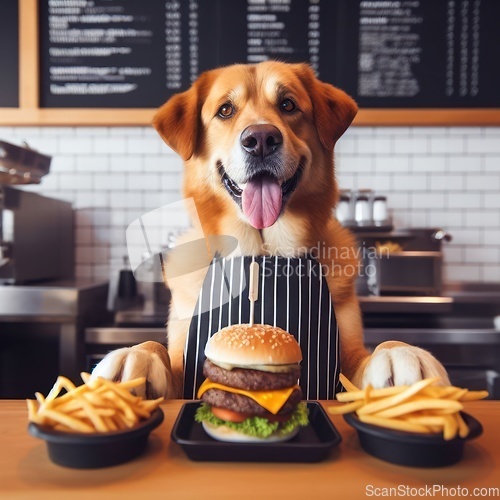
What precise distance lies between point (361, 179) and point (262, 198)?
1366mm

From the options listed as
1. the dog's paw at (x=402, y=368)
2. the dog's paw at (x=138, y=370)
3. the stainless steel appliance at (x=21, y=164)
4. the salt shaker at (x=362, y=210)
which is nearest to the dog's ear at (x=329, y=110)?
the dog's paw at (x=402, y=368)

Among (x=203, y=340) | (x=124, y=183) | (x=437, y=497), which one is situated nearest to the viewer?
(x=437, y=497)

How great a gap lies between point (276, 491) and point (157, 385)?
470 mm

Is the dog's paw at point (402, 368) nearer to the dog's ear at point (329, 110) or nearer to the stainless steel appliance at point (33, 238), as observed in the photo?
the dog's ear at point (329, 110)

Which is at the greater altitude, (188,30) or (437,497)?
(188,30)

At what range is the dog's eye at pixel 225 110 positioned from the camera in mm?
1368

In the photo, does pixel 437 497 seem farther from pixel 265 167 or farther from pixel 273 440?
pixel 265 167

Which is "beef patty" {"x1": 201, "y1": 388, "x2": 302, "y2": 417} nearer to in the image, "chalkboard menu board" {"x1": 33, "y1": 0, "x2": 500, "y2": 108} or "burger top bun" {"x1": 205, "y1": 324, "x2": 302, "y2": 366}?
"burger top bun" {"x1": 205, "y1": 324, "x2": 302, "y2": 366}

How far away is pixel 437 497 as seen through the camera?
1.68 feet

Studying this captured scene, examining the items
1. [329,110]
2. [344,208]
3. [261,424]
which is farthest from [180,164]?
[261,424]

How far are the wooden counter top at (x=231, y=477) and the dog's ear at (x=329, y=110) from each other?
0.95m

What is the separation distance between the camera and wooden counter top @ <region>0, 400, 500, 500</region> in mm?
519

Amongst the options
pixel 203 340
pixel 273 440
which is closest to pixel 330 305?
pixel 203 340

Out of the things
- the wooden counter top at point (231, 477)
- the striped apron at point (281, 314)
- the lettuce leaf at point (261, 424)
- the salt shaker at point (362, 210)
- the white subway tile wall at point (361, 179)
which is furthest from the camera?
the white subway tile wall at point (361, 179)
